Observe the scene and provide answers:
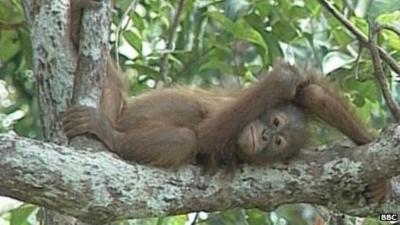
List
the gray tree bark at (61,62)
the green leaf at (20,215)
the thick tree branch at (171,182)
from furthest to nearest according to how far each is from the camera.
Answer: the green leaf at (20,215), the gray tree bark at (61,62), the thick tree branch at (171,182)

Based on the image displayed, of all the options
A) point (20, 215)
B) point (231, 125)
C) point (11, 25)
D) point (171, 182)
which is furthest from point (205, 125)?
point (11, 25)

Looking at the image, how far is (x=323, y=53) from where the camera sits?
313cm

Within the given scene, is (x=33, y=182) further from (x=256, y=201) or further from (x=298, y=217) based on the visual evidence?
(x=298, y=217)

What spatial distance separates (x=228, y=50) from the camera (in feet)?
10.7

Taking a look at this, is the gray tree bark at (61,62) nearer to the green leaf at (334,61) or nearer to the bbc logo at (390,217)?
the bbc logo at (390,217)

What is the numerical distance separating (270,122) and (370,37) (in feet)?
1.21

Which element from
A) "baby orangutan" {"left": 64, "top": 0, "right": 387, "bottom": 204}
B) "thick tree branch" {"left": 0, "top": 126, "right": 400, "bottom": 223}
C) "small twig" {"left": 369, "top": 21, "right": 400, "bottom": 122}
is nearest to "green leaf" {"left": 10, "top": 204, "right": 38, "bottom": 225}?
"baby orangutan" {"left": 64, "top": 0, "right": 387, "bottom": 204}

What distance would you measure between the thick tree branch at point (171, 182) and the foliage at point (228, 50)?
1.74ft

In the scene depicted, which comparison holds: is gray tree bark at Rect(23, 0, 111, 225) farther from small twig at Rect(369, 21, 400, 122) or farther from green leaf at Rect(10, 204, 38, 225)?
small twig at Rect(369, 21, 400, 122)

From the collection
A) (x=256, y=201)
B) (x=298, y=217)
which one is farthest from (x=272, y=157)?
(x=298, y=217)

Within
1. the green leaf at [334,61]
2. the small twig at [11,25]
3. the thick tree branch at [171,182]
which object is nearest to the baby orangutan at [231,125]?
the thick tree branch at [171,182]

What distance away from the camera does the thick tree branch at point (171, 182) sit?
1958 mm

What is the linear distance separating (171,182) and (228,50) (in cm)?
117

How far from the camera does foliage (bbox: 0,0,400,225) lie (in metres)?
2.92
